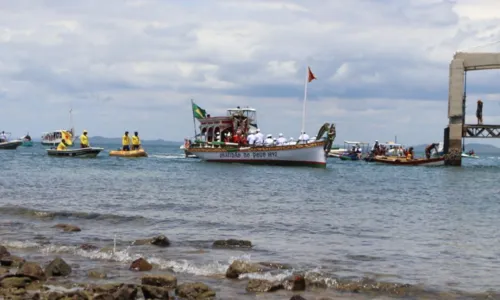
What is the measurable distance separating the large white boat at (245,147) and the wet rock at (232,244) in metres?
32.4

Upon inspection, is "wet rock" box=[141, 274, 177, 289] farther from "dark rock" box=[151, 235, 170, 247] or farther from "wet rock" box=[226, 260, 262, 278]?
"dark rock" box=[151, 235, 170, 247]

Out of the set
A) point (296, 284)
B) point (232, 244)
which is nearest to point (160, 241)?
point (232, 244)

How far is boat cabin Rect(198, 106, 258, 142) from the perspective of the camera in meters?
55.4

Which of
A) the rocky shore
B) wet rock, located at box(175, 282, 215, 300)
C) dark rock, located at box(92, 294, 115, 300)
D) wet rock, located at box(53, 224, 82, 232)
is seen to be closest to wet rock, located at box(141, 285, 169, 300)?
the rocky shore

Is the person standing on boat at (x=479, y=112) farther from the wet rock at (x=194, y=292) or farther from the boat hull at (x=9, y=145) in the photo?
the boat hull at (x=9, y=145)

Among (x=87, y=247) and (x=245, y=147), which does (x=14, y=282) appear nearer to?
(x=87, y=247)

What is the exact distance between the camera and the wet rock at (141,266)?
539 inches

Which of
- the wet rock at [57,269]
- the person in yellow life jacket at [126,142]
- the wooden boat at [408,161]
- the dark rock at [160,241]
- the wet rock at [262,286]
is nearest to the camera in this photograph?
the wet rock at [262,286]

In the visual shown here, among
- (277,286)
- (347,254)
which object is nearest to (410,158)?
(347,254)

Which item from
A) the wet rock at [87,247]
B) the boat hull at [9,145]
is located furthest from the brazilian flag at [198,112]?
the wet rock at [87,247]

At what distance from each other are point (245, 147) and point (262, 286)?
1602 inches

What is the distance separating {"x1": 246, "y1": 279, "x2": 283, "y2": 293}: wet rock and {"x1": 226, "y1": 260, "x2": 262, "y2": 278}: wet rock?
0.82 metres

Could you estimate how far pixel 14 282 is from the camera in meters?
11.5

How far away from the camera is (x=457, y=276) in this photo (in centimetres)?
1383
